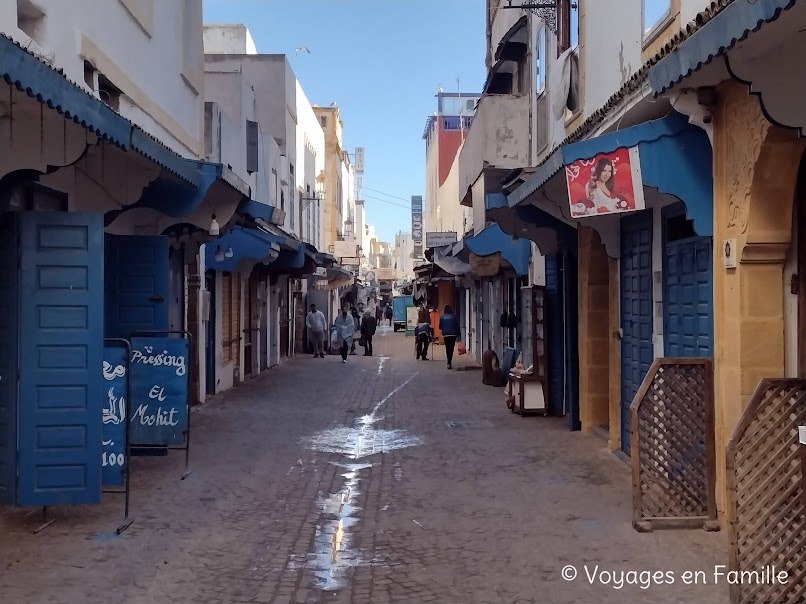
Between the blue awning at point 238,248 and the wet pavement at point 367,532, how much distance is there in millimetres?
4361

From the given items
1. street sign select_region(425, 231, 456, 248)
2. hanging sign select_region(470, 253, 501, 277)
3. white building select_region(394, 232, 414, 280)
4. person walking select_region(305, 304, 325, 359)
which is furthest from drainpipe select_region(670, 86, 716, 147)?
white building select_region(394, 232, 414, 280)

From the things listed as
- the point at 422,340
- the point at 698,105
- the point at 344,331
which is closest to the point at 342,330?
the point at 344,331

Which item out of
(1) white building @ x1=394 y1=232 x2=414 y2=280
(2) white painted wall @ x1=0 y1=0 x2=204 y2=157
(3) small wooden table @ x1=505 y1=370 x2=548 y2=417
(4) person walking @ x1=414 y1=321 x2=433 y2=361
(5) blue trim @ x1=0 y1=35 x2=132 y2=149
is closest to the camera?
(5) blue trim @ x1=0 y1=35 x2=132 y2=149

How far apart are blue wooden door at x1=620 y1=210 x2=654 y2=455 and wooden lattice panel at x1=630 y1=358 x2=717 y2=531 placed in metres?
2.28

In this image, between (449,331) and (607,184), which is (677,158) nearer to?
(607,184)

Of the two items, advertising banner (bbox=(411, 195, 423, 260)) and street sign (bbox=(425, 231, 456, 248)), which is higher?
advertising banner (bbox=(411, 195, 423, 260))

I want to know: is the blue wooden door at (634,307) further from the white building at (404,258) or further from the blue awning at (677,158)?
the white building at (404,258)

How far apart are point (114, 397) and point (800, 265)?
17.2 feet

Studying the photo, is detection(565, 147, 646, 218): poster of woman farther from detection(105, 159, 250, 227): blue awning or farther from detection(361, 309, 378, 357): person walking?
detection(361, 309, 378, 357): person walking

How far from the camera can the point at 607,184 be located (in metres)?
6.75

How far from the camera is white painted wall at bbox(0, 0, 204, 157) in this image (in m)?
7.96

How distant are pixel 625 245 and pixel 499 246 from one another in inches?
265

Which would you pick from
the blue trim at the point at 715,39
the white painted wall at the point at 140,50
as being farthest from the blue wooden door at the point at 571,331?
the blue trim at the point at 715,39

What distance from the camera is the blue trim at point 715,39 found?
4.22 meters
